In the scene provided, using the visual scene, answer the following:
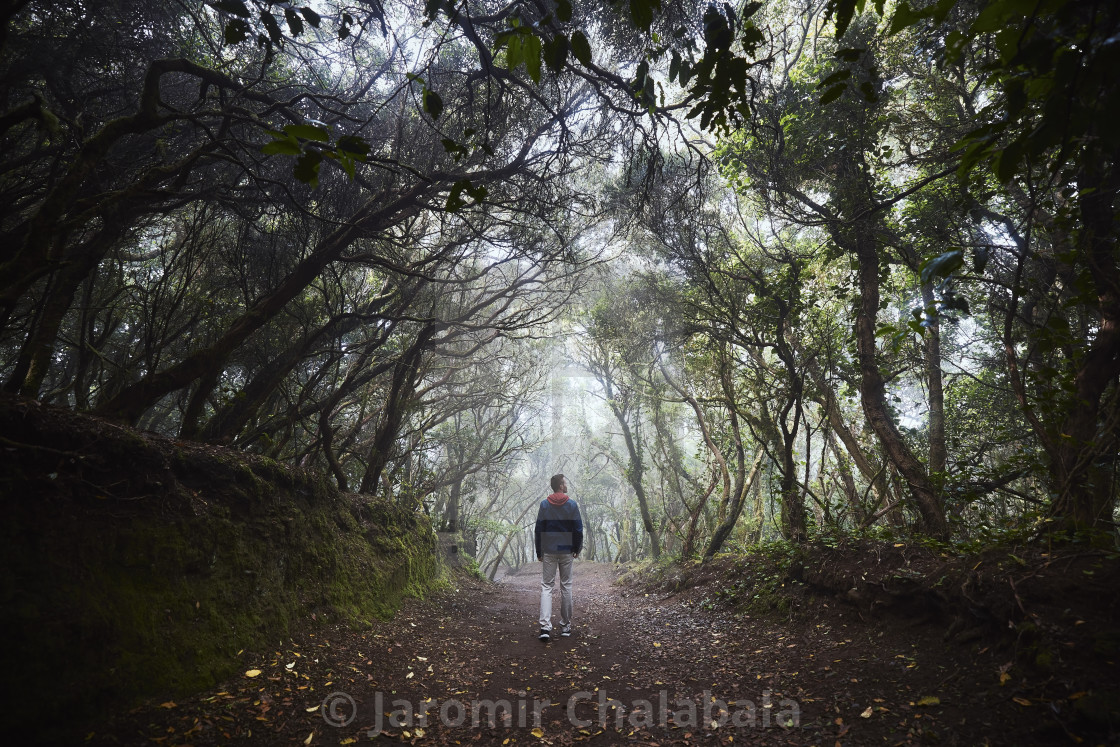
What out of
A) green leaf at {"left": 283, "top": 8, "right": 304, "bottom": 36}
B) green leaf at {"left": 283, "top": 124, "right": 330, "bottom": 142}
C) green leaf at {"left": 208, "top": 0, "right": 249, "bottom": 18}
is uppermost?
green leaf at {"left": 283, "top": 8, "right": 304, "bottom": 36}

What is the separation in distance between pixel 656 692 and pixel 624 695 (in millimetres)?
271

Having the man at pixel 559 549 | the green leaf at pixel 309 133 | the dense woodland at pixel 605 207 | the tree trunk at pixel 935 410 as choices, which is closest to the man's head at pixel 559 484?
the man at pixel 559 549

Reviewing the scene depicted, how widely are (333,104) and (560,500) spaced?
270 inches

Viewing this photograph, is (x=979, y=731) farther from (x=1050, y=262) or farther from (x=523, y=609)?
(x=523, y=609)

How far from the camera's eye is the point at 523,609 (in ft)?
29.2

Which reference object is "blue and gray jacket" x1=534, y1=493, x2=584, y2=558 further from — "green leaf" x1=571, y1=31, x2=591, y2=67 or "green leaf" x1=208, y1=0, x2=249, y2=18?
"green leaf" x1=208, y1=0, x2=249, y2=18

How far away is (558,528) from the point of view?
20.5ft

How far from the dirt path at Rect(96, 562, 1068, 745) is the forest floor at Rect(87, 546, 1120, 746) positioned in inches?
0.5

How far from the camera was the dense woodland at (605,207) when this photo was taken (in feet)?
9.36

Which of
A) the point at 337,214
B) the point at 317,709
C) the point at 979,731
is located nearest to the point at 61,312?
the point at 337,214

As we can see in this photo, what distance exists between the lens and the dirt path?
2.86 metres

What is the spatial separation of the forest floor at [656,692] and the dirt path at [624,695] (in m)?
0.01

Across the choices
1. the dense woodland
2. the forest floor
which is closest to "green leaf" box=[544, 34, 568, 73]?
the dense woodland

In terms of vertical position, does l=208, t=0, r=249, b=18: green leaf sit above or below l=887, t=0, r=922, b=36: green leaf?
above
